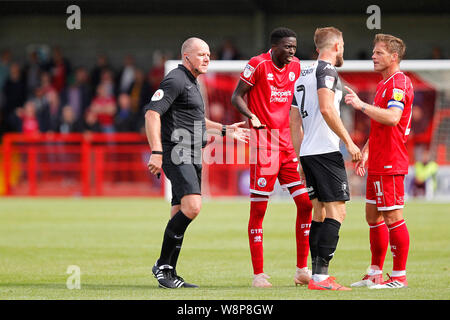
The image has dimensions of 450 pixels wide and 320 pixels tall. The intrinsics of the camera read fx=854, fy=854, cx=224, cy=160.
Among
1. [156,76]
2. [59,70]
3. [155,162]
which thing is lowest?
[155,162]

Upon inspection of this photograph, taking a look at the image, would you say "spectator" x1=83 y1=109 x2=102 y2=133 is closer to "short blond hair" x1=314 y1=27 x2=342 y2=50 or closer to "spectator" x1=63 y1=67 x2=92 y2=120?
"spectator" x1=63 y1=67 x2=92 y2=120

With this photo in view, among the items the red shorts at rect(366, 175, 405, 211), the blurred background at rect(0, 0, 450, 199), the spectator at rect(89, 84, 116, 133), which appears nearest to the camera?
the red shorts at rect(366, 175, 405, 211)

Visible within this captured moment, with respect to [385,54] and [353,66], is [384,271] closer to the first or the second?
[385,54]

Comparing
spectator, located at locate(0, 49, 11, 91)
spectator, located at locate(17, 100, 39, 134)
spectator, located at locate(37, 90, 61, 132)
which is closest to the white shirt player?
spectator, located at locate(37, 90, 61, 132)

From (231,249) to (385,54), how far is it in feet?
14.9

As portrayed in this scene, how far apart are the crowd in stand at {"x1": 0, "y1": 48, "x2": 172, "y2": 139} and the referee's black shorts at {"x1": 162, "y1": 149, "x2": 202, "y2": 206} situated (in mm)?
16429

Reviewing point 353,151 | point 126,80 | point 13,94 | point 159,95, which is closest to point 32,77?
point 13,94

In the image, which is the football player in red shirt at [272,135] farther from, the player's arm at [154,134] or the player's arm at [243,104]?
the player's arm at [154,134]

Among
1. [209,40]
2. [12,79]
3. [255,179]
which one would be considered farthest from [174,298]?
[209,40]

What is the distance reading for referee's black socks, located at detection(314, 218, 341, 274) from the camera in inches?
302

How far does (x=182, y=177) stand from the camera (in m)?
8.01

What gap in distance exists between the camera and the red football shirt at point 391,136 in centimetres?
799

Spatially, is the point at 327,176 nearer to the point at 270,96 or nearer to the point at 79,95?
the point at 270,96

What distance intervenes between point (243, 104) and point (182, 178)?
3.34 feet
